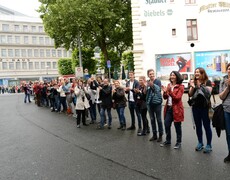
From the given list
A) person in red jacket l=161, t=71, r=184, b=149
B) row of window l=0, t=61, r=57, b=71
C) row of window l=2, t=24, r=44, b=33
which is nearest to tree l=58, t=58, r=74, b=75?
row of window l=0, t=61, r=57, b=71

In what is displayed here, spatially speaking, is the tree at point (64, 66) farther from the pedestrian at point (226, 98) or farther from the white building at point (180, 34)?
the pedestrian at point (226, 98)

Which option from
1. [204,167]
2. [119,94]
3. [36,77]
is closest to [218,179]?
[204,167]

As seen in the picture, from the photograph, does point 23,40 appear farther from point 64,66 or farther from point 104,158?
point 104,158

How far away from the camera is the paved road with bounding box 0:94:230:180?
508 cm

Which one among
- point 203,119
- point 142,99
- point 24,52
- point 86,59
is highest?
point 24,52

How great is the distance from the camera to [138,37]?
934 inches

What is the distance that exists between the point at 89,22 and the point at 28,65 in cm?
6630

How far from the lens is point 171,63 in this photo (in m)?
23.4

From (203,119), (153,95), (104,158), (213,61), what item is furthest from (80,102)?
(213,61)

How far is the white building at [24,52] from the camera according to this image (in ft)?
284

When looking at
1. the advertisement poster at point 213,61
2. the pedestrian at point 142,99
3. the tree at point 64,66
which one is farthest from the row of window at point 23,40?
the pedestrian at point 142,99

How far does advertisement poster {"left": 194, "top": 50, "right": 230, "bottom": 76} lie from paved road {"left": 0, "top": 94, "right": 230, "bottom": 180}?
48.4 feet

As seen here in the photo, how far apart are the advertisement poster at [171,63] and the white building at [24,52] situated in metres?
71.0

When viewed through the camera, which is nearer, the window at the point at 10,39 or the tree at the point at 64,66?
the tree at the point at 64,66
